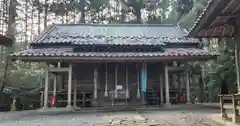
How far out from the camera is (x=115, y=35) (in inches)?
496

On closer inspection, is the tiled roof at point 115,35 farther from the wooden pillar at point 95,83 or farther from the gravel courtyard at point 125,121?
the gravel courtyard at point 125,121

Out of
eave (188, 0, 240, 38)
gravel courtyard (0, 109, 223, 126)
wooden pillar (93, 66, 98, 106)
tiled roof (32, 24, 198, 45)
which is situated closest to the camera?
eave (188, 0, 240, 38)

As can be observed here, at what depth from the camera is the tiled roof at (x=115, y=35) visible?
1141 cm

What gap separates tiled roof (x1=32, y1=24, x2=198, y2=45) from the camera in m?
11.4

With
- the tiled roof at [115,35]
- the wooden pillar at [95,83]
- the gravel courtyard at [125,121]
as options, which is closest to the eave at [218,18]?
the gravel courtyard at [125,121]

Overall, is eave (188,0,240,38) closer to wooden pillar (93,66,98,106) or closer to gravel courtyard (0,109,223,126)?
gravel courtyard (0,109,223,126)

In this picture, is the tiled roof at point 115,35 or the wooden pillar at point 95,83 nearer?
the wooden pillar at point 95,83

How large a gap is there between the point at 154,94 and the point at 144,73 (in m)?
1.61

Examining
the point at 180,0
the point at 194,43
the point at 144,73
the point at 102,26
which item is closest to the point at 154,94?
the point at 144,73

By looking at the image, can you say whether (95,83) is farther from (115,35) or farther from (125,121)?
(125,121)

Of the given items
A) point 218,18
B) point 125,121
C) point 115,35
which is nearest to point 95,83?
point 115,35

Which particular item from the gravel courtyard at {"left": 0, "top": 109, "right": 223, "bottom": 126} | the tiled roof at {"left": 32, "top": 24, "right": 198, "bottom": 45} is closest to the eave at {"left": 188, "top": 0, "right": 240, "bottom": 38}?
the gravel courtyard at {"left": 0, "top": 109, "right": 223, "bottom": 126}

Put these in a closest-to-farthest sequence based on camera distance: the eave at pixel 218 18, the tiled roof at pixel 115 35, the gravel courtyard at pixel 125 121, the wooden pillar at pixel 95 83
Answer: the eave at pixel 218 18, the gravel courtyard at pixel 125 121, the wooden pillar at pixel 95 83, the tiled roof at pixel 115 35

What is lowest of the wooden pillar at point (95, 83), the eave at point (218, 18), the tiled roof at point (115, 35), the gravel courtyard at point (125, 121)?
the gravel courtyard at point (125, 121)
